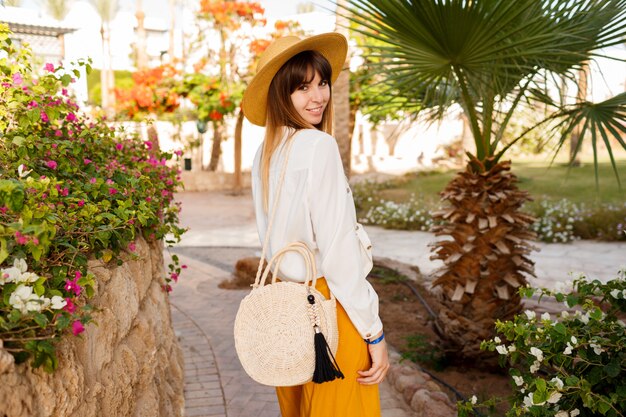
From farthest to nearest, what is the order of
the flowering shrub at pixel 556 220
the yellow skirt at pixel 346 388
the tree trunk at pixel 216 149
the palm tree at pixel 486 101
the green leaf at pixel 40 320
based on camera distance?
the tree trunk at pixel 216 149 < the flowering shrub at pixel 556 220 < the palm tree at pixel 486 101 < the yellow skirt at pixel 346 388 < the green leaf at pixel 40 320

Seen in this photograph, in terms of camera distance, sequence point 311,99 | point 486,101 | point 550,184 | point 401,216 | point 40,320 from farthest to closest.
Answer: point 550,184, point 401,216, point 486,101, point 311,99, point 40,320

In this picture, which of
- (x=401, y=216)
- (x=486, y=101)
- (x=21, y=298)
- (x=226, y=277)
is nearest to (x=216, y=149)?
(x=401, y=216)

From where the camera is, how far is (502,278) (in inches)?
171

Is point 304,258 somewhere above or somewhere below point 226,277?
above

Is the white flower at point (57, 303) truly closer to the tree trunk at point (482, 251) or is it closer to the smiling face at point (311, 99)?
the smiling face at point (311, 99)

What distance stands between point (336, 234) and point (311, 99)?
1.78 ft

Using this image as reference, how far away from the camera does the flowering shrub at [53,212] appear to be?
1.61 m

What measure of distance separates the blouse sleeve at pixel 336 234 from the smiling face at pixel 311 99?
223mm

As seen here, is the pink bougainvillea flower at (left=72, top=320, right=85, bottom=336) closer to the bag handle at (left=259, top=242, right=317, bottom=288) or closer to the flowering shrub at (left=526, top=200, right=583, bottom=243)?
the bag handle at (left=259, top=242, right=317, bottom=288)

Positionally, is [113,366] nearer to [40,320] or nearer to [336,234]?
[40,320]

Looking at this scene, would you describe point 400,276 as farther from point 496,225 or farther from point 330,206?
point 330,206

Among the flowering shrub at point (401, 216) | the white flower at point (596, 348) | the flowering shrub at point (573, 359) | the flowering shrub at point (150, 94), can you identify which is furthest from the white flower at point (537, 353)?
the flowering shrub at point (150, 94)

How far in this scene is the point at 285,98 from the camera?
2221 millimetres

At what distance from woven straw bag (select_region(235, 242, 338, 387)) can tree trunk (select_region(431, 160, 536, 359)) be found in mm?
2572
